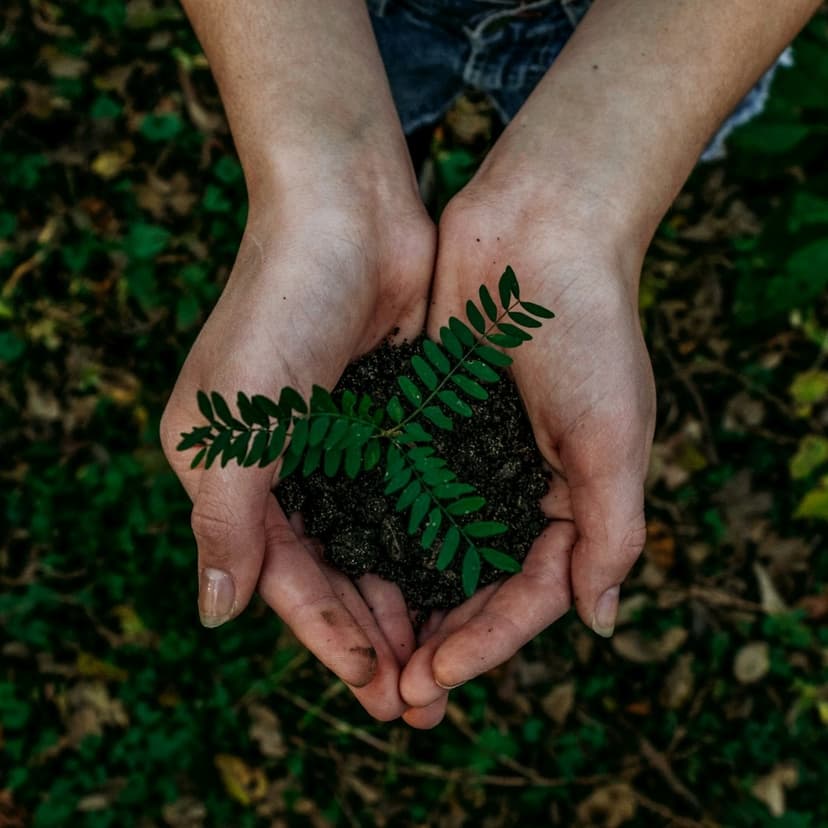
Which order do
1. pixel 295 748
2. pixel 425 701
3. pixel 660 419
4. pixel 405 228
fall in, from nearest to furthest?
pixel 425 701, pixel 405 228, pixel 295 748, pixel 660 419

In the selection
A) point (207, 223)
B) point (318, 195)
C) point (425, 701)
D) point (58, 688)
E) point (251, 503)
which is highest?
point (318, 195)

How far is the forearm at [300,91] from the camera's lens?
96.3 inches

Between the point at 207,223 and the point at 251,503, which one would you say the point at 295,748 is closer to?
the point at 251,503

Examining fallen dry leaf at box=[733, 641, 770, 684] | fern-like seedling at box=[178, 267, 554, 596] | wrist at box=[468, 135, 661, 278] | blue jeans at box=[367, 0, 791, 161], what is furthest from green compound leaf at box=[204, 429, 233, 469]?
fallen dry leaf at box=[733, 641, 770, 684]

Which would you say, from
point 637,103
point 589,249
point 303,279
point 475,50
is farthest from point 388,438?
point 475,50

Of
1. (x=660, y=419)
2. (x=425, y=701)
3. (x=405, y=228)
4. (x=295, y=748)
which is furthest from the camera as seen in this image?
(x=660, y=419)

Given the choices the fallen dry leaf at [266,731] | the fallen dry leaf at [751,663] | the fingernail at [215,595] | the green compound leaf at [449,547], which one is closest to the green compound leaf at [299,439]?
the green compound leaf at [449,547]

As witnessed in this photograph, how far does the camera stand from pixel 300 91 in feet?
8.12

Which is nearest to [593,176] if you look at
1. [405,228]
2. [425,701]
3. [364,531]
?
[405,228]

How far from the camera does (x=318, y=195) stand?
7.84ft

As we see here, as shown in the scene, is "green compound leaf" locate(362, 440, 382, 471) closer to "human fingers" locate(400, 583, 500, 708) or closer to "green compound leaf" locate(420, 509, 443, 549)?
"green compound leaf" locate(420, 509, 443, 549)

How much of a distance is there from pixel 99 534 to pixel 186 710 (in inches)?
33.0

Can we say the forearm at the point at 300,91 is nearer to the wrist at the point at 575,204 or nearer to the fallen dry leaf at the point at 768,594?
the wrist at the point at 575,204

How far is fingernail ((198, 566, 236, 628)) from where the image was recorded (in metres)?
2.22
